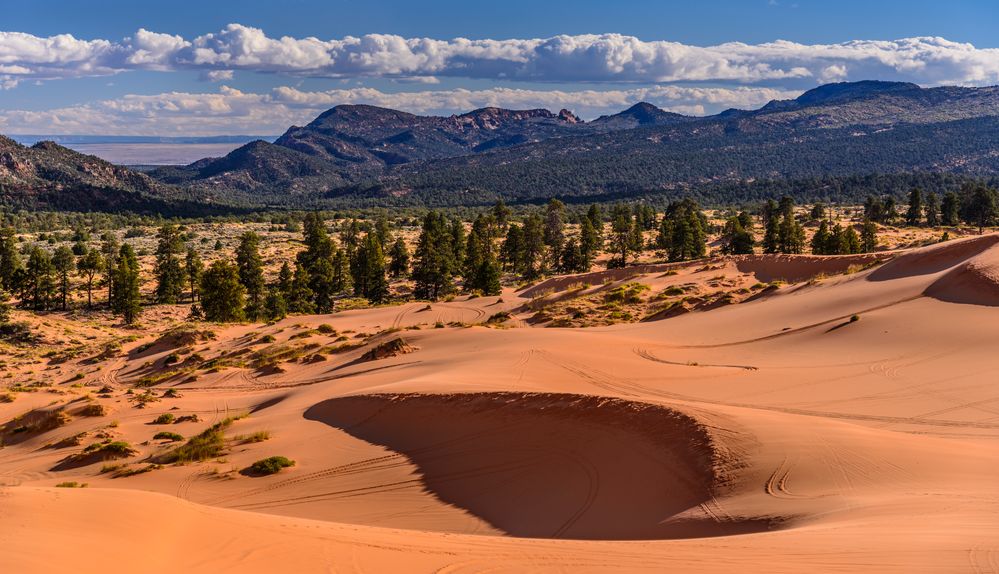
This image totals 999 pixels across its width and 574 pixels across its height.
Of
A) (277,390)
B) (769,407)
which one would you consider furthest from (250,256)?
(769,407)

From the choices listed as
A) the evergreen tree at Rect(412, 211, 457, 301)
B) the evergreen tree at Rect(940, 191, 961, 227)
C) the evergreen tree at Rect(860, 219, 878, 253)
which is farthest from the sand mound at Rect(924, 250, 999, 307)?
the evergreen tree at Rect(940, 191, 961, 227)

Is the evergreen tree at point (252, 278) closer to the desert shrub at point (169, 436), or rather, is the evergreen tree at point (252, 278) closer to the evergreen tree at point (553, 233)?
the evergreen tree at point (553, 233)

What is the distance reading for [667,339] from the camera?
28.1 m

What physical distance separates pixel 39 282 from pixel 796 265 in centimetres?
5657

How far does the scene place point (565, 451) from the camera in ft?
48.5

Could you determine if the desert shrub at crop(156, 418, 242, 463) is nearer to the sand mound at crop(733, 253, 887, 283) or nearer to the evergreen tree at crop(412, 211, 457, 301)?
the sand mound at crop(733, 253, 887, 283)

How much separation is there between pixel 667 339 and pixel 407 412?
12.9 m

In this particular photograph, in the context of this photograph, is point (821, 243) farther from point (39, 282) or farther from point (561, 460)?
point (39, 282)

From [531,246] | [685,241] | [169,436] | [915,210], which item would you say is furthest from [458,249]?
[915,210]

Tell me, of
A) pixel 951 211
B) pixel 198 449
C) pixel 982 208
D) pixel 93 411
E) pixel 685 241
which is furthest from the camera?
pixel 951 211

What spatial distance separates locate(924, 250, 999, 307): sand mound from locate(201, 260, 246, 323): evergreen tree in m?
39.1

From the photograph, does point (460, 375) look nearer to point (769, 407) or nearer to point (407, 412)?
point (407, 412)

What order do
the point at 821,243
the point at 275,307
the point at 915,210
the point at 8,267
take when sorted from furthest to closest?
the point at 915,210 < the point at 8,267 < the point at 821,243 < the point at 275,307

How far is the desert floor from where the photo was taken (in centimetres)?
962
